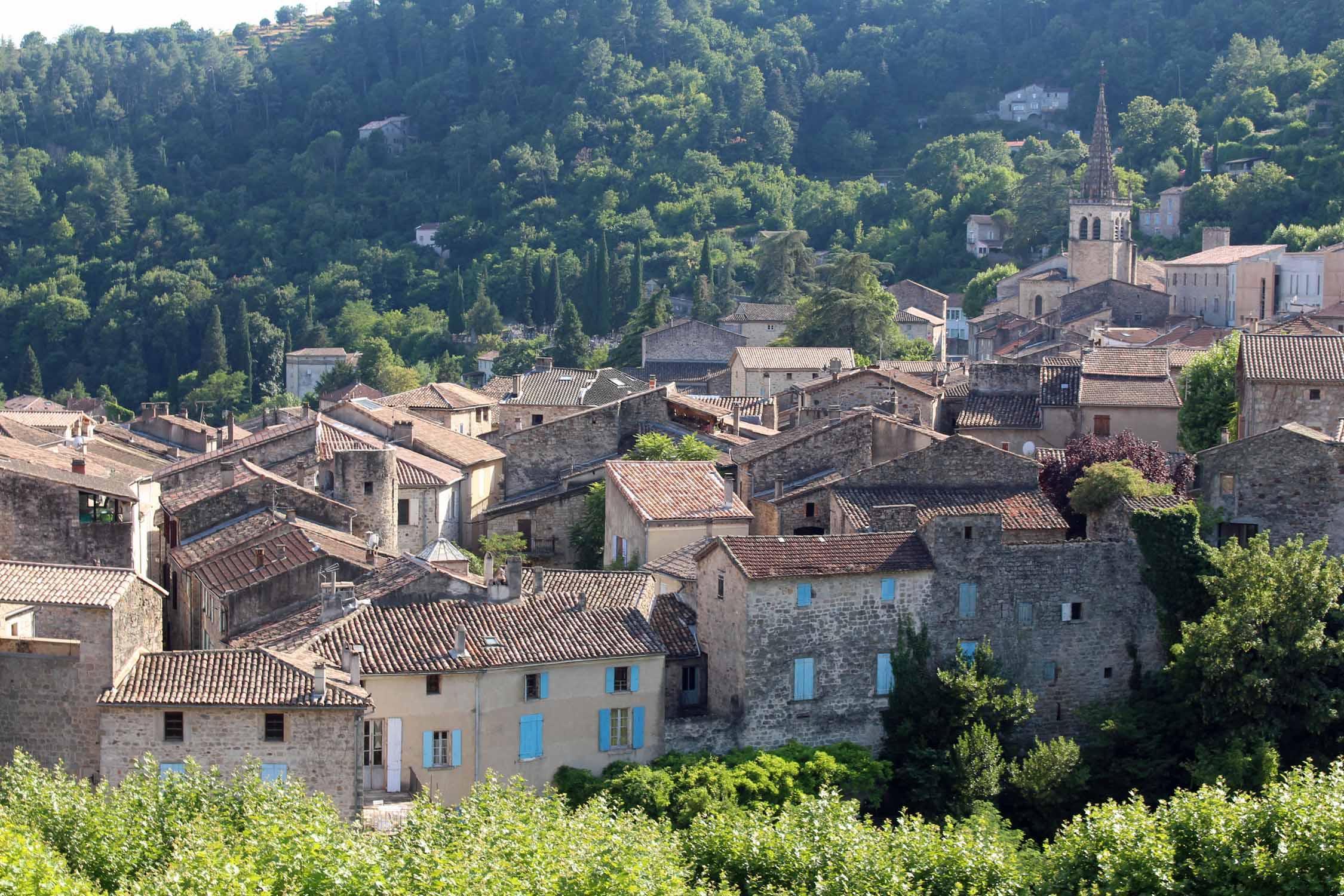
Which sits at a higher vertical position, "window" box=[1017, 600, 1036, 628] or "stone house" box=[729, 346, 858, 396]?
"stone house" box=[729, 346, 858, 396]

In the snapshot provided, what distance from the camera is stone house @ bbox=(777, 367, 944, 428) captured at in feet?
174

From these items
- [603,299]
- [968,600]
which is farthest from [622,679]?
[603,299]

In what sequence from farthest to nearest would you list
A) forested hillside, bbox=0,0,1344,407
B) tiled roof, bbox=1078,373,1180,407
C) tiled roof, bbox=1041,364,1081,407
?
forested hillside, bbox=0,0,1344,407
tiled roof, bbox=1041,364,1081,407
tiled roof, bbox=1078,373,1180,407

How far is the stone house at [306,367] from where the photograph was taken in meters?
118

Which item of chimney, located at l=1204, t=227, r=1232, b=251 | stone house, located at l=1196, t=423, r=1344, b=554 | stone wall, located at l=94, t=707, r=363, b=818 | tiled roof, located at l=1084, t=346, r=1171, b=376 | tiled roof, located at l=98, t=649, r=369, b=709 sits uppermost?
chimney, located at l=1204, t=227, r=1232, b=251

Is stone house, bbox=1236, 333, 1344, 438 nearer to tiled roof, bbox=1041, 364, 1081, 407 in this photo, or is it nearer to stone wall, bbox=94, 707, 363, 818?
tiled roof, bbox=1041, 364, 1081, 407

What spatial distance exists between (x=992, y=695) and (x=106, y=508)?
17.9m

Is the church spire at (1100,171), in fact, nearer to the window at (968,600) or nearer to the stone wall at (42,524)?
the window at (968,600)

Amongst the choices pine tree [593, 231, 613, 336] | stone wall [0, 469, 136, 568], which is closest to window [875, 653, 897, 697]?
stone wall [0, 469, 136, 568]

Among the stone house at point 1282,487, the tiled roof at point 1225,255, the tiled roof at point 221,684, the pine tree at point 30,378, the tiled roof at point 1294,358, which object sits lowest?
the pine tree at point 30,378

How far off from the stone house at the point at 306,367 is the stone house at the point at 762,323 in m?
31.7

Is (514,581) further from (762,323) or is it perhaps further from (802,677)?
(762,323)

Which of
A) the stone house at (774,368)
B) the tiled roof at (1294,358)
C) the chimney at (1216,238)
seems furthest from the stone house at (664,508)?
the chimney at (1216,238)

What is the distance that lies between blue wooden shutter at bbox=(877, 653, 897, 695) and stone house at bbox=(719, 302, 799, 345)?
57.2 m
